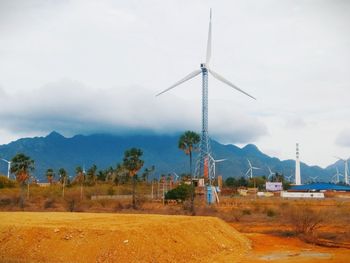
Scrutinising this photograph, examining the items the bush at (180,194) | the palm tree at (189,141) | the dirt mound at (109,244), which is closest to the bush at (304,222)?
the dirt mound at (109,244)

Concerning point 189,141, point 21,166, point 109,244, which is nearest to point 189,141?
point 189,141

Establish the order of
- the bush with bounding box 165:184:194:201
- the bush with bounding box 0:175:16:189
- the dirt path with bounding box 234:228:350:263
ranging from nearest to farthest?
1. the dirt path with bounding box 234:228:350:263
2. the bush with bounding box 165:184:194:201
3. the bush with bounding box 0:175:16:189

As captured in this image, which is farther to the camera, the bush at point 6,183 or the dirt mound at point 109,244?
the bush at point 6,183

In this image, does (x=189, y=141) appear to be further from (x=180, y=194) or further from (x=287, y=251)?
(x=287, y=251)

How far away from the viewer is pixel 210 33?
311 ft

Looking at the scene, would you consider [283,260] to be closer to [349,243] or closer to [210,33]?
[349,243]

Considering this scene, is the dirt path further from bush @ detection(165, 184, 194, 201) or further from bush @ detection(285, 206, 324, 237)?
bush @ detection(165, 184, 194, 201)

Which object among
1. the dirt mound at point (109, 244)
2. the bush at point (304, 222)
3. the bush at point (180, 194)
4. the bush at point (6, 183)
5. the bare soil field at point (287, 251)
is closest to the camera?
the dirt mound at point (109, 244)

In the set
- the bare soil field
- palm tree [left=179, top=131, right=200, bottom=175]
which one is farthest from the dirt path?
palm tree [left=179, top=131, right=200, bottom=175]

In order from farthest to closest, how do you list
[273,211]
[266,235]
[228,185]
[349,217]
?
[228,185] → [273,211] → [349,217] → [266,235]

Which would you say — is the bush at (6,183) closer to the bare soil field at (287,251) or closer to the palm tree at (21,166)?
the palm tree at (21,166)

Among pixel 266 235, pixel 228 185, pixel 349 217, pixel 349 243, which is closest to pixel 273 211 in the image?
pixel 349 217

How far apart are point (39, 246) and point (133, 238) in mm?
6086

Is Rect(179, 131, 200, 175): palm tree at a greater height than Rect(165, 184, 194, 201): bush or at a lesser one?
greater
